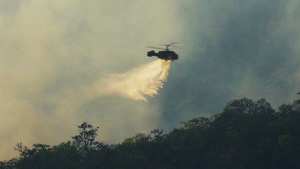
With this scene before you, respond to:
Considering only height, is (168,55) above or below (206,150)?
above

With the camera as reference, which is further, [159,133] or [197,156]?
[159,133]

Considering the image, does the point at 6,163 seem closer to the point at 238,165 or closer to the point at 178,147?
the point at 178,147

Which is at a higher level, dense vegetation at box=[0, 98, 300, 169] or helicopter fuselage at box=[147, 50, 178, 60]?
helicopter fuselage at box=[147, 50, 178, 60]

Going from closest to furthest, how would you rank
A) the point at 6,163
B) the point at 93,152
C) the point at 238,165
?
the point at 238,165 → the point at 93,152 → the point at 6,163

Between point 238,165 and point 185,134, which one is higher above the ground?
point 185,134

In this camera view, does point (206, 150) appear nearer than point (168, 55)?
No

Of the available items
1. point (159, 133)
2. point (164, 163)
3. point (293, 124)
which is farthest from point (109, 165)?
point (293, 124)

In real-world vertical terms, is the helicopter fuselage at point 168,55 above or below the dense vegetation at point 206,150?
above

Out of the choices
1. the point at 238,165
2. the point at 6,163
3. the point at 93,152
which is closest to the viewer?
the point at 238,165
